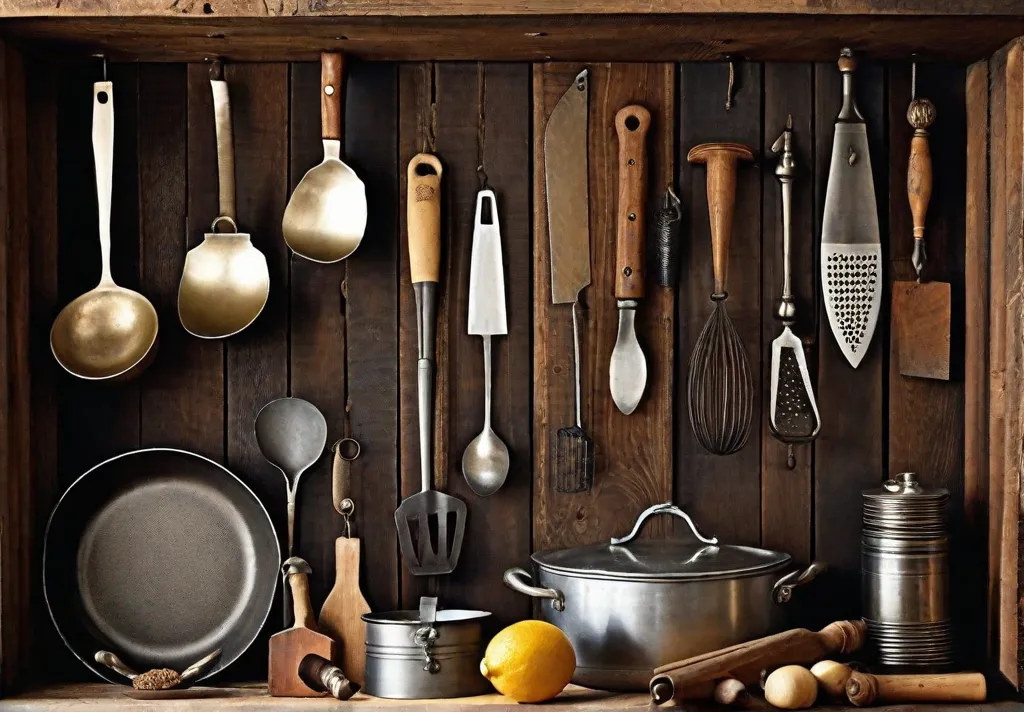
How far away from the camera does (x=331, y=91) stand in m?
1.33

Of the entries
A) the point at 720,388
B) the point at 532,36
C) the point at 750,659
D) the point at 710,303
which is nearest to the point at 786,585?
the point at 750,659

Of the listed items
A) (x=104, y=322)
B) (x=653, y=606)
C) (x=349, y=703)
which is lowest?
(x=349, y=703)

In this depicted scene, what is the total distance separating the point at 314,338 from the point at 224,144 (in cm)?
27

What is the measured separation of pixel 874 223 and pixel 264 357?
81 centimetres

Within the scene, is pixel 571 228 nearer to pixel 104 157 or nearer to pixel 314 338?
pixel 314 338

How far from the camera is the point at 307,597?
4.34 feet

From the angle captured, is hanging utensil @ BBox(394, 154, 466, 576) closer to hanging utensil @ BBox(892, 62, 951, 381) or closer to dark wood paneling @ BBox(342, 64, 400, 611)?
dark wood paneling @ BBox(342, 64, 400, 611)

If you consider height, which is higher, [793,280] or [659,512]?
[793,280]

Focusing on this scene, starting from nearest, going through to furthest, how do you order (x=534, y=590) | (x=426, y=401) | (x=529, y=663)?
1. (x=529, y=663)
2. (x=534, y=590)
3. (x=426, y=401)

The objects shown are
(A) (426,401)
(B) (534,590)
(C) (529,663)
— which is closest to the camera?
(C) (529,663)

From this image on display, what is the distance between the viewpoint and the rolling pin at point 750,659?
3.67 ft

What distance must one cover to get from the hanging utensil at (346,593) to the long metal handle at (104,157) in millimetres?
374

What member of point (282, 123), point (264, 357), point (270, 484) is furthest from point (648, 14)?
point (270, 484)

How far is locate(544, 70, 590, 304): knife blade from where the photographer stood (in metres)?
1.37
